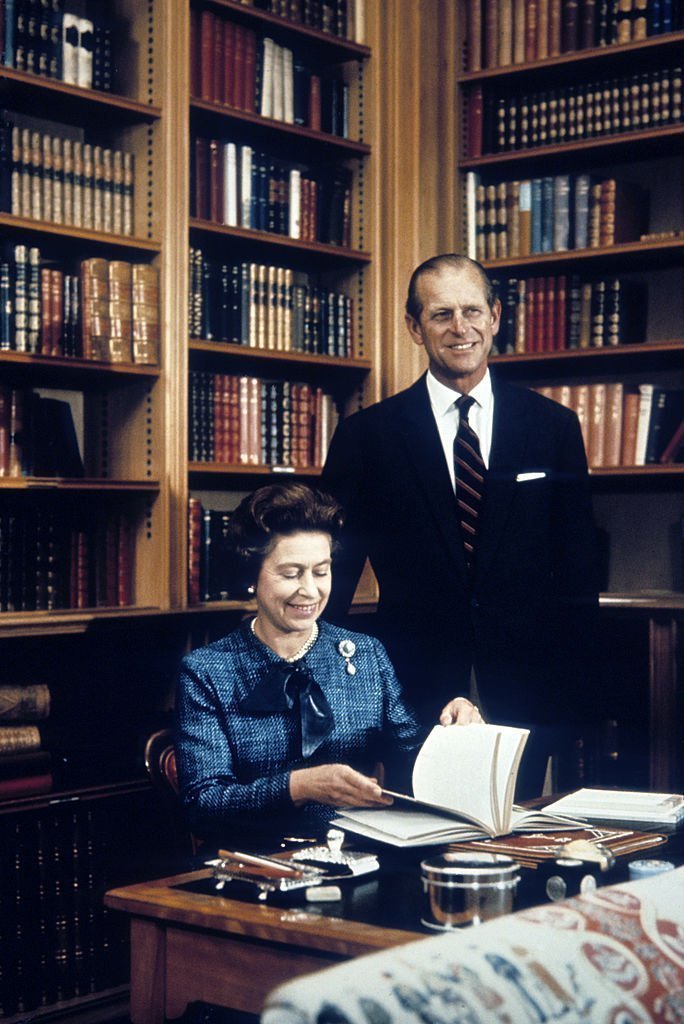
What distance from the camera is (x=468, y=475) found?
3373 mm

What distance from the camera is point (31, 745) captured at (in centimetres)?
343

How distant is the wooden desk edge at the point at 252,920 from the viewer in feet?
5.07

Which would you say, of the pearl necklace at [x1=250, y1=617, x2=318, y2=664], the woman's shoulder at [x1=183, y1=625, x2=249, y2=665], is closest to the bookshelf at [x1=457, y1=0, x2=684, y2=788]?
the pearl necklace at [x1=250, y1=617, x2=318, y2=664]

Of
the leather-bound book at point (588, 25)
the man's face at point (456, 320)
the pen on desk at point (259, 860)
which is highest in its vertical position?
the leather-bound book at point (588, 25)

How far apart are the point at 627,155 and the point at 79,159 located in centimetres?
176

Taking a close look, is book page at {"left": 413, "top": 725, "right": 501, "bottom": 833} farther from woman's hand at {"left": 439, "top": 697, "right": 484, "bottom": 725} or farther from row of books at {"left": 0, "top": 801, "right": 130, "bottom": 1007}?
row of books at {"left": 0, "top": 801, "right": 130, "bottom": 1007}

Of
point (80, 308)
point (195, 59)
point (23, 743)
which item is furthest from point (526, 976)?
point (195, 59)

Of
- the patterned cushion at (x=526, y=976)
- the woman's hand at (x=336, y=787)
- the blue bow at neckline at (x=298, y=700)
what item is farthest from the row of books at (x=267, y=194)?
the patterned cushion at (x=526, y=976)

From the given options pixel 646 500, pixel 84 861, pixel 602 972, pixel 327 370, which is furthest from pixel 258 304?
pixel 602 972

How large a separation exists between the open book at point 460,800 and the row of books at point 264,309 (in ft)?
7.14

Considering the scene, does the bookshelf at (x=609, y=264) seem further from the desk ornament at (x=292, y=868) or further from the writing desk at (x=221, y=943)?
the writing desk at (x=221, y=943)

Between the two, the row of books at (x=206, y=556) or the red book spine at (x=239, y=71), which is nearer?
the row of books at (x=206, y=556)

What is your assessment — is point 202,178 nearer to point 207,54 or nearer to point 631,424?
point 207,54

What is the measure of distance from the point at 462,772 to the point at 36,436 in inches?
77.2
